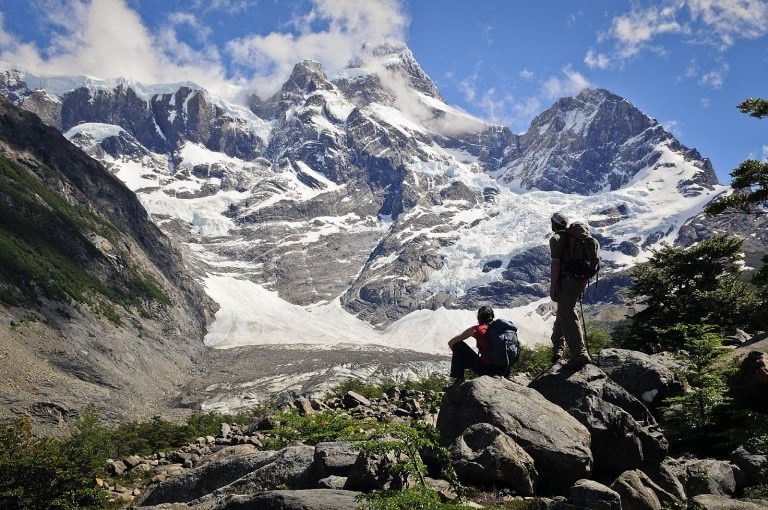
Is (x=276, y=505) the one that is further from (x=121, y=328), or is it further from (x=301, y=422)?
(x=121, y=328)

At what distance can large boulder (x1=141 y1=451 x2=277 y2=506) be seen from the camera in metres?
11.0

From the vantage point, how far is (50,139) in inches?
7864

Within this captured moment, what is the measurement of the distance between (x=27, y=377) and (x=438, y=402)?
9523cm

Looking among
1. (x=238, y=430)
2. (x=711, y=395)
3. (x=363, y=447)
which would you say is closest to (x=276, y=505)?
(x=363, y=447)

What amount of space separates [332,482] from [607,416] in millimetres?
5494

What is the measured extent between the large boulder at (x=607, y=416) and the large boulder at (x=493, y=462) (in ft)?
6.37

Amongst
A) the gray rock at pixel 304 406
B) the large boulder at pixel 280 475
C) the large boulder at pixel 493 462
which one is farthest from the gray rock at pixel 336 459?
the gray rock at pixel 304 406

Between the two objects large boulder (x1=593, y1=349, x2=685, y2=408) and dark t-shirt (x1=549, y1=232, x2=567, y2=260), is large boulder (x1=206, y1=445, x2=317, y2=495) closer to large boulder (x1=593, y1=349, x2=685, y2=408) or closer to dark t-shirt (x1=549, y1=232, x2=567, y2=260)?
dark t-shirt (x1=549, y1=232, x2=567, y2=260)

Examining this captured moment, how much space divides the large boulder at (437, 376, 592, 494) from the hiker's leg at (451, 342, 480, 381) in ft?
3.06

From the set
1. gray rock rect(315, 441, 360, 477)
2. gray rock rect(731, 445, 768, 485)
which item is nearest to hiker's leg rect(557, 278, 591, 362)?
gray rock rect(731, 445, 768, 485)

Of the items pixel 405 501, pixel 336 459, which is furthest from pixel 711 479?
pixel 336 459

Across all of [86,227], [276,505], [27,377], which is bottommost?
[27,377]

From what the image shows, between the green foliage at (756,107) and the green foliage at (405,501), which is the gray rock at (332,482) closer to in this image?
the green foliage at (405,501)

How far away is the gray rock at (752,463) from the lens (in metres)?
9.91
